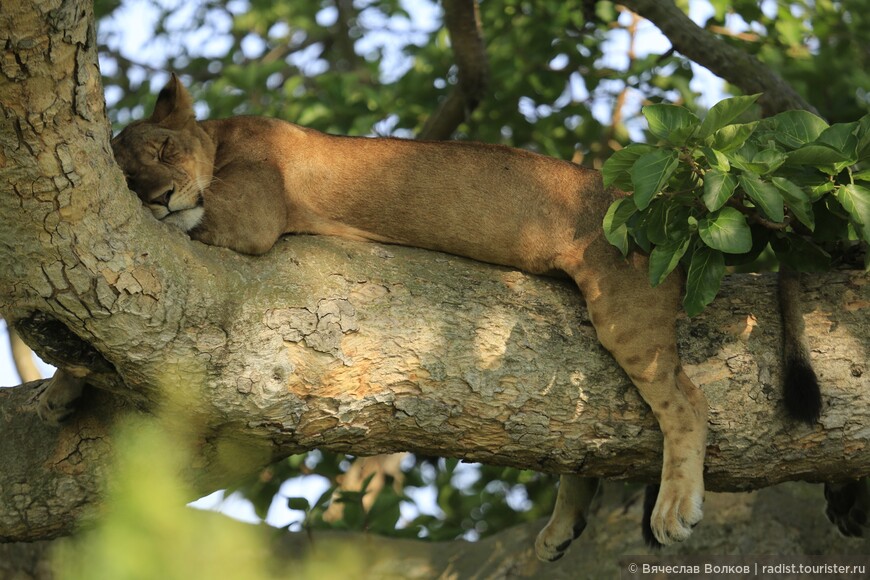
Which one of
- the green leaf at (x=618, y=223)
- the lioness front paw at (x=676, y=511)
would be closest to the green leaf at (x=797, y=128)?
the green leaf at (x=618, y=223)

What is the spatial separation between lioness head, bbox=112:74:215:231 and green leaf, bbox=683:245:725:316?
1.93m

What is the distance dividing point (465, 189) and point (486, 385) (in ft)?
3.40

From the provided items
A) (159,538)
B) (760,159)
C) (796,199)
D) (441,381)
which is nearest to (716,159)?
(760,159)

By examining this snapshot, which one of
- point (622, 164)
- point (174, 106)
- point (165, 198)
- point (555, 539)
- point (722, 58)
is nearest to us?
point (622, 164)

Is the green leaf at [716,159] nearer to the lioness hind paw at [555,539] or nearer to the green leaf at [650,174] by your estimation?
the green leaf at [650,174]

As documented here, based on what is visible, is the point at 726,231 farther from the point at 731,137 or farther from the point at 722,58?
the point at 722,58

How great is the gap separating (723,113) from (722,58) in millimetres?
2128

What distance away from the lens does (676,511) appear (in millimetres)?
4066

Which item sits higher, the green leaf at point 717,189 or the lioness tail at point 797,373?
the green leaf at point 717,189

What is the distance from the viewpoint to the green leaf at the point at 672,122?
3.45 meters

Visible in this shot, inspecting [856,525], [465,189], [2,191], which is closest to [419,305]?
[465,189]

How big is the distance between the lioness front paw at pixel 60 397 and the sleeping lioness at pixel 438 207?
747mm

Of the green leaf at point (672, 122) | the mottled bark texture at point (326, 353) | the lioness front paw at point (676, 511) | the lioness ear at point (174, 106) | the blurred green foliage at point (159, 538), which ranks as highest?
the blurred green foliage at point (159, 538)

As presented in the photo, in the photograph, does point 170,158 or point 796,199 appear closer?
point 796,199
